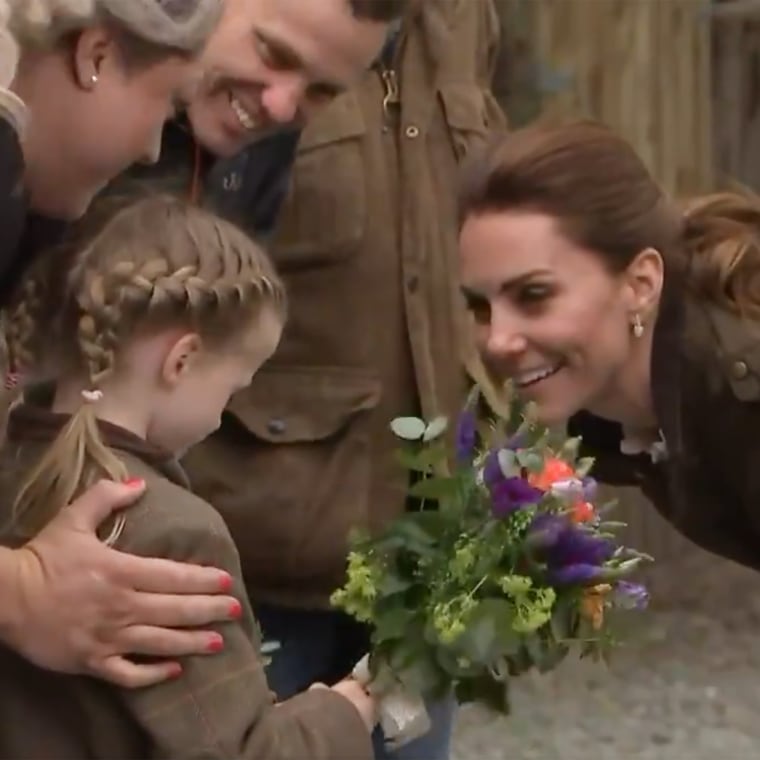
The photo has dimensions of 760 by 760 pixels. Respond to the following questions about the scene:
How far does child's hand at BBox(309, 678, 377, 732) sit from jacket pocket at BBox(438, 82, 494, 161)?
98cm

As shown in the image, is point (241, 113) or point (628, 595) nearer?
point (628, 595)

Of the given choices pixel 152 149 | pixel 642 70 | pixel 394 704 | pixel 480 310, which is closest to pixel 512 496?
pixel 394 704

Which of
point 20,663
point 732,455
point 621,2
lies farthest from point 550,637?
point 621,2

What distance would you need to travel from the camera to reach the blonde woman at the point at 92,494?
1.61m

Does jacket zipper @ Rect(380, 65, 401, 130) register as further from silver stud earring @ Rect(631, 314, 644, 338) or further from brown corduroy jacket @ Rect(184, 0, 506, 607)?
silver stud earring @ Rect(631, 314, 644, 338)

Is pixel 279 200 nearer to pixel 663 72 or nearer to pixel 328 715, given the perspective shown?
pixel 328 715

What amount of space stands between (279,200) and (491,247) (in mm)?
297

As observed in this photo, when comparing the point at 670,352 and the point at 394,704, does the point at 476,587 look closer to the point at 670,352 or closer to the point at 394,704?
the point at 394,704

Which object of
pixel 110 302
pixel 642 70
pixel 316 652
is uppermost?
pixel 110 302

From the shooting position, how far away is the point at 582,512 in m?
1.71

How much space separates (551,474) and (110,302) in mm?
478

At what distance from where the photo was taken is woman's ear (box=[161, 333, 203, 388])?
5.51 feet

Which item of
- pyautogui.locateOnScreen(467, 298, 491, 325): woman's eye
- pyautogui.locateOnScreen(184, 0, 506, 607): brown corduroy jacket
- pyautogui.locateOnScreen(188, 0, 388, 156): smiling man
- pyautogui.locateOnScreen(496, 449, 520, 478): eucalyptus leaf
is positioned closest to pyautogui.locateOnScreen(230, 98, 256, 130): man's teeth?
pyautogui.locateOnScreen(188, 0, 388, 156): smiling man

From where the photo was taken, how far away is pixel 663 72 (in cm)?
584
